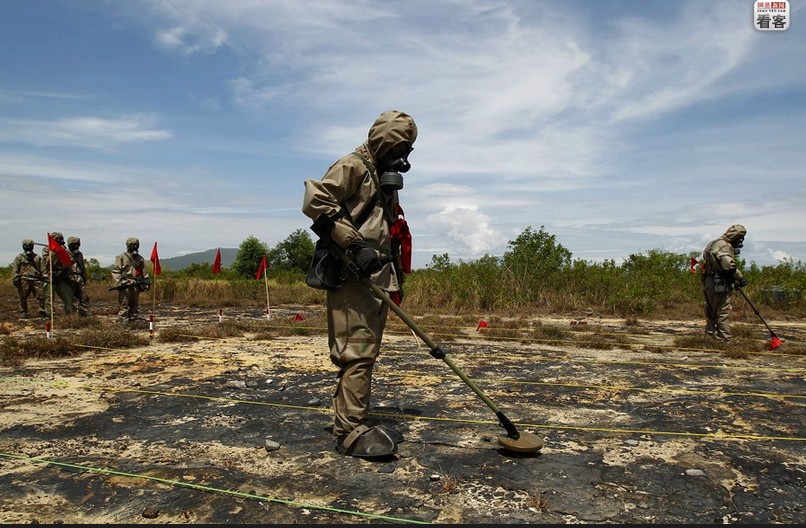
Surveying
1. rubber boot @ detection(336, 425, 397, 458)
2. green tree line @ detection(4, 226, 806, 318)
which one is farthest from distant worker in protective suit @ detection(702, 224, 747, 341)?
rubber boot @ detection(336, 425, 397, 458)

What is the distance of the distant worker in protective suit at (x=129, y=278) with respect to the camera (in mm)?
11633

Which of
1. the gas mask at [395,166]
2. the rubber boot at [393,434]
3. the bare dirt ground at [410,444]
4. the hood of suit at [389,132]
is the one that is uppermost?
the hood of suit at [389,132]

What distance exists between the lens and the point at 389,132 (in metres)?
3.86

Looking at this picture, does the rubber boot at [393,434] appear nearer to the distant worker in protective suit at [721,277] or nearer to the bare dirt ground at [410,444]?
the bare dirt ground at [410,444]

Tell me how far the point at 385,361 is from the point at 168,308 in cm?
1149

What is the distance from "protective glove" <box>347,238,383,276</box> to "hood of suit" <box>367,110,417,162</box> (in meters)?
0.74

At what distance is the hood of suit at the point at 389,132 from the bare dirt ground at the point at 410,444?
7.03 ft

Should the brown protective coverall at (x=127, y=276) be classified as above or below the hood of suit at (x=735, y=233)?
below

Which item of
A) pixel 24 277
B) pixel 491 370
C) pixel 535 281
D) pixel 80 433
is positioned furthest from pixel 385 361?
pixel 24 277

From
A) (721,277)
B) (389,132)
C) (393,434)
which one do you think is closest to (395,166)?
(389,132)

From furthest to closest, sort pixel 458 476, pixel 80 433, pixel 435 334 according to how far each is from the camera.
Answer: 1. pixel 435 334
2. pixel 80 433
3. pixel 458 476

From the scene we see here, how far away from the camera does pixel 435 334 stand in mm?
9844

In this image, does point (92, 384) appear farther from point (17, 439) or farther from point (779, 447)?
point (779, 447)

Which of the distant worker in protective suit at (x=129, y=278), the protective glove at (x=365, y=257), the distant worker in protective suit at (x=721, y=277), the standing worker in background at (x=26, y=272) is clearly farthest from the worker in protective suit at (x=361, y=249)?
the standing worker in background at (x=26, y=272)
